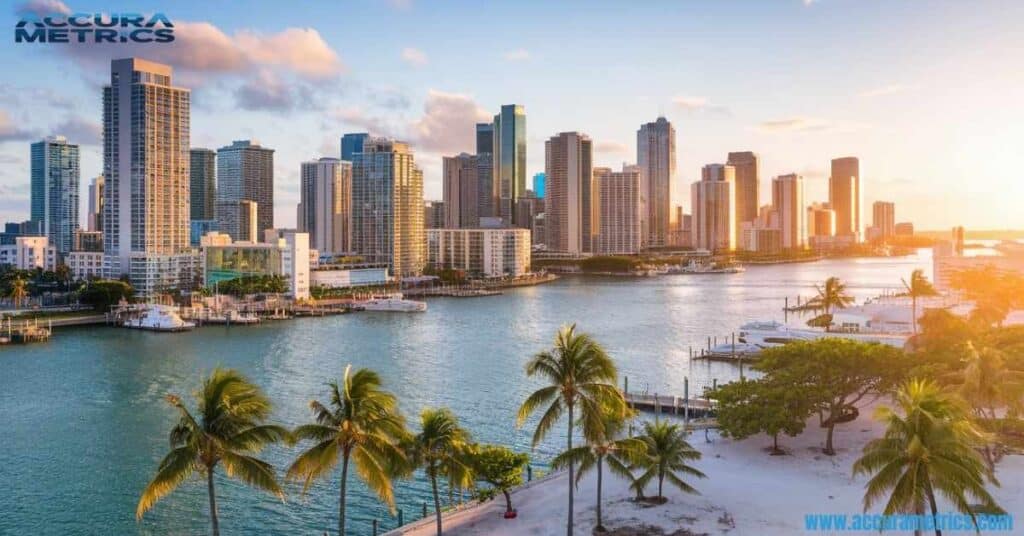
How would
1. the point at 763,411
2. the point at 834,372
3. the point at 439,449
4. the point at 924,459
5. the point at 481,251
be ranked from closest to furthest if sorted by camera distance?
the point at 924,459 < the point at 439,449 < the point at 763,411 < the point at 834,372 < the point at 481,251

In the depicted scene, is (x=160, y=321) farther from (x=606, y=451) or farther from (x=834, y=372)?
(x=606, y=451)

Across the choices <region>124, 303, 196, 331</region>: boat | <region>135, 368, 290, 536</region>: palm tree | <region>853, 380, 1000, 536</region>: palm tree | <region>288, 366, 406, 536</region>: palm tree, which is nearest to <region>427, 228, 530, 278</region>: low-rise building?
<region>124, 303, 196, 331</region>: boat

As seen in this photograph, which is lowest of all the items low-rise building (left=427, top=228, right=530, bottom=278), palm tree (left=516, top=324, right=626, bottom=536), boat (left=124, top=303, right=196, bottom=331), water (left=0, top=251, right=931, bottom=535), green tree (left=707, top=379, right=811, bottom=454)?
water (left=0, top=251, right=931, bottom=535)

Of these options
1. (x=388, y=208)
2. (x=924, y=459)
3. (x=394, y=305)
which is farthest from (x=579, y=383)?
(x=388, y=208)

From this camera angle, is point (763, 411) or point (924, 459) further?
point (763, 411)

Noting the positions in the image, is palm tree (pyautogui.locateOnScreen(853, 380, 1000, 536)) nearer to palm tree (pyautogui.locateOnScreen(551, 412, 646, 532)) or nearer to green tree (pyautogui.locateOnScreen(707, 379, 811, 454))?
palm tree (pyautogui.locateOnScreen(551, 412, 646, 532))
